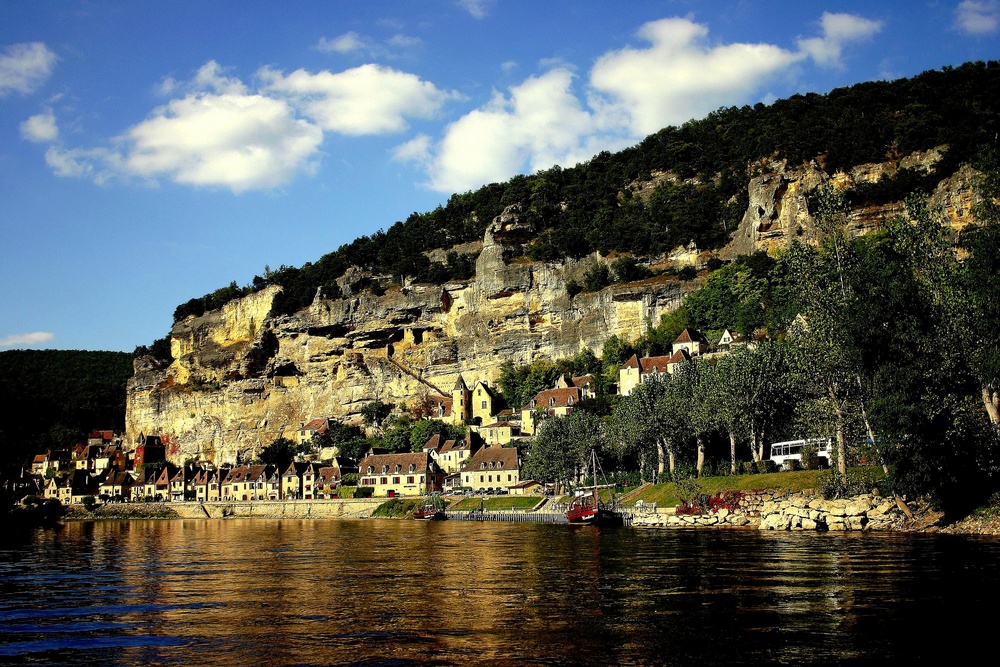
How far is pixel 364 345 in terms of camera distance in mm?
124438

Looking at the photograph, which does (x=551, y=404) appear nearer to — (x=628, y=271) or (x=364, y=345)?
(x=628, y=271)

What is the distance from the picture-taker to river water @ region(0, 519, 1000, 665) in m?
17.3

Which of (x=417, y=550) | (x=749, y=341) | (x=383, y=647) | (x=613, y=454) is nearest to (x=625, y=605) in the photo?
(x=383, y=647)

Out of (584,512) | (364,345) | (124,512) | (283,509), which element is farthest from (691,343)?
(124,512)

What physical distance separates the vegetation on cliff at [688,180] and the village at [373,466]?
22286 mm

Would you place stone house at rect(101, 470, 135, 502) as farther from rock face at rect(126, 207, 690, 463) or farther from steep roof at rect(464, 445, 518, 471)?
steep roof at rect(464, 445, 518, 471)

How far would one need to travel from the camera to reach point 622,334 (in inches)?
3939

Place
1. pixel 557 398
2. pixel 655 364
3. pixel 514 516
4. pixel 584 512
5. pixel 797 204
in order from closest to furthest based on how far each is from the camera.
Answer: pixel 584 512 < pixel 514 516 < pixel 655 364 < pixel 797 204 < pixel 557 398

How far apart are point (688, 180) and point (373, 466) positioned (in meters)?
67.1

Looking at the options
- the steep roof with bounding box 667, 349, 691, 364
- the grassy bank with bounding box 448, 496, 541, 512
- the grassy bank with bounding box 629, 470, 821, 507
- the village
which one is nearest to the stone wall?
the grassy bank with bounding box 629, 470, 821, 507

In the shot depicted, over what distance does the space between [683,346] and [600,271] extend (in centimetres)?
2116

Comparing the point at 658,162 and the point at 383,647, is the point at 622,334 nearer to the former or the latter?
the point at 658,162

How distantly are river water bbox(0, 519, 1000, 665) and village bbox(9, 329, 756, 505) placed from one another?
41232mm

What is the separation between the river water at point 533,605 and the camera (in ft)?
56.7
